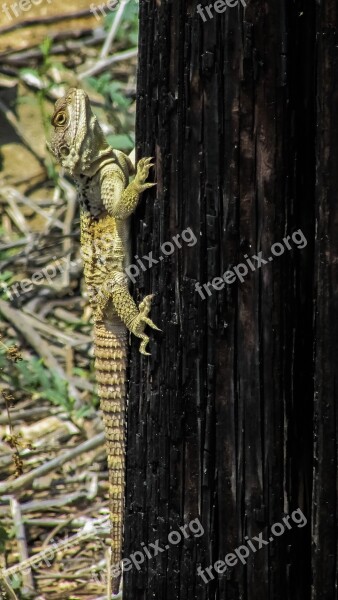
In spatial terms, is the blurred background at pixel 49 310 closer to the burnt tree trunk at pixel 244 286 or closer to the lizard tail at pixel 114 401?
the lizard tail at pixel 114 401

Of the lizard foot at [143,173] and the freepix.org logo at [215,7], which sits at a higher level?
the freepix.org logo at [215,7]

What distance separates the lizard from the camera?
11.4ft

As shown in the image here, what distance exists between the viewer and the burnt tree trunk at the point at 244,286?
263 cm

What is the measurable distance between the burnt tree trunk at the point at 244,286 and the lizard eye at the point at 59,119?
0.87 meters

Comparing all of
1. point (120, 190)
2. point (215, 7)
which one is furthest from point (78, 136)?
point (215, 7)

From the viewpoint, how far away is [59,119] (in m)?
3.82

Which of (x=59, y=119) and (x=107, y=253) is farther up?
(x=59, y=119)

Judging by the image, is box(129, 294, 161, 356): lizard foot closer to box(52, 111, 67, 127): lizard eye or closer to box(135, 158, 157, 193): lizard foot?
box(135, 158, 157, 193): lizard foot

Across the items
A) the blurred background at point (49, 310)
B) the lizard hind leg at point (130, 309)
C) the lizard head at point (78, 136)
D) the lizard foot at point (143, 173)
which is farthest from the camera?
the blurred background at point (49, 310)

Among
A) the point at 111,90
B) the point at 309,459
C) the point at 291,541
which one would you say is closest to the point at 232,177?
the point at 309,459

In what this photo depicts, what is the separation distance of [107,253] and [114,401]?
543 millimetres

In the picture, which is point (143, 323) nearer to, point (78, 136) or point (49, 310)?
point (78, 136)

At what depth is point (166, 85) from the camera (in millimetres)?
2795

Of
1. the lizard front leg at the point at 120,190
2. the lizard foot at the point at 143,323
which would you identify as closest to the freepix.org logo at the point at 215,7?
the lizard front leg at the point at 120,190
